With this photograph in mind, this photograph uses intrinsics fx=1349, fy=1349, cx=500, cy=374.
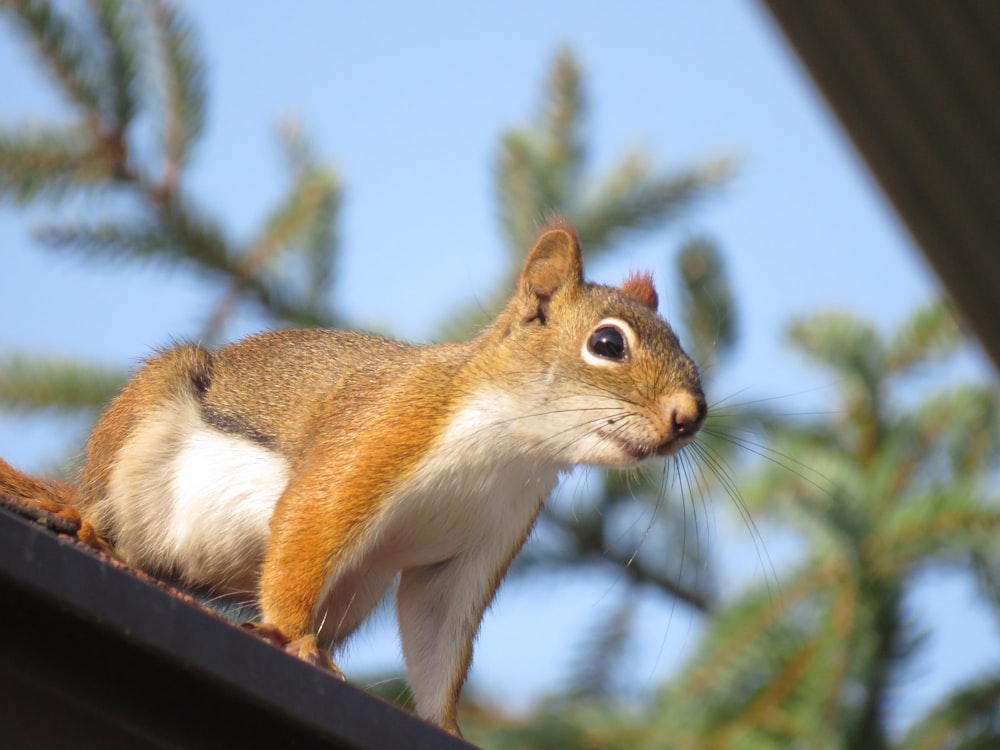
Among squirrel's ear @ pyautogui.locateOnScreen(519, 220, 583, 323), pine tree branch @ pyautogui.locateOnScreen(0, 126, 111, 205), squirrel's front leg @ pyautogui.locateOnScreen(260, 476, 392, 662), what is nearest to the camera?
squirrel's front leg @ pyautogui.locateOnScreen(260, 476, 392, 662)

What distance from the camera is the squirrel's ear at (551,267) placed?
3.38 meters

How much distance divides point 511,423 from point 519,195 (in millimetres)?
1291

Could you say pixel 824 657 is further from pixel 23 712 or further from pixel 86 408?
pixel 23 712

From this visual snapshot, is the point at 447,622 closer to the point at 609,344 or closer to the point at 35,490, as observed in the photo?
the point at 609,344

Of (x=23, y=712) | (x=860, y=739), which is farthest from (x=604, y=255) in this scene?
(x=23, y=712)

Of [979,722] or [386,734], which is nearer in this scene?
[386,734]

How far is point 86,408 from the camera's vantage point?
4023 millimetres

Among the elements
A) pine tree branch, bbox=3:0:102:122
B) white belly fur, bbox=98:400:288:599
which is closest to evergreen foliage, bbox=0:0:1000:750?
pine tree branch, bbox=3:0:102:122

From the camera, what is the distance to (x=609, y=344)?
3217 millimetres

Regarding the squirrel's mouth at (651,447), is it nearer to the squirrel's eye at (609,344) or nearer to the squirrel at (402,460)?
the squirrel at (402,460)

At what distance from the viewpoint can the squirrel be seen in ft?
9.64

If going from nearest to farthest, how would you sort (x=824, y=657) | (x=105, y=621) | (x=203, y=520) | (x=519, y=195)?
1. (x=105, y=621)
2. (x=203, y=520)
3. (x=824, y=657)
4. (x=519, y=195)

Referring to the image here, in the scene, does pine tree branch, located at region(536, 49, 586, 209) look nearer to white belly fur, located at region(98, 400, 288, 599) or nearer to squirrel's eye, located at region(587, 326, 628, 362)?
squirrel's eye, located at region(587, 326, 628, 362)

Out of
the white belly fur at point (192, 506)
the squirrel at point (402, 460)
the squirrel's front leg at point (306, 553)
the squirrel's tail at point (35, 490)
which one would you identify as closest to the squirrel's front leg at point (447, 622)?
the squirrel at point (402, 460)
